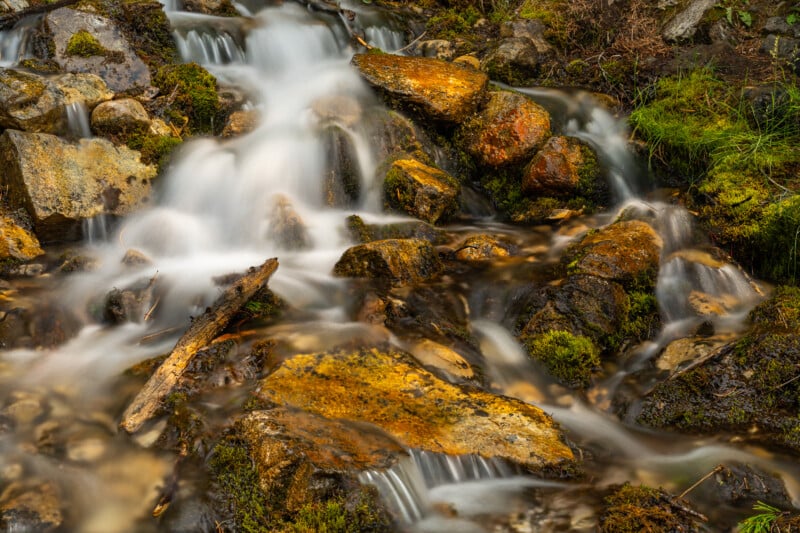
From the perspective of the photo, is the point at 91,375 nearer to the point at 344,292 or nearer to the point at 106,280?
the point at 106,280

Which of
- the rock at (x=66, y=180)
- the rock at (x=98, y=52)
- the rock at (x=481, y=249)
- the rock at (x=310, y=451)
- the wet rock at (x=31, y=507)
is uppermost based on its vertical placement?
the rock at (x=98, y=52)

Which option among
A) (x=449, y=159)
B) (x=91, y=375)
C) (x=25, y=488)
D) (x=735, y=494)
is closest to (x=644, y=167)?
(x=449, y=159)

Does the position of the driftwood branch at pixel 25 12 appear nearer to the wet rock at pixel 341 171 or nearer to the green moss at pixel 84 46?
the green moss at pixel 84 46

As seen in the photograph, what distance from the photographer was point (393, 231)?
7195 millimetres

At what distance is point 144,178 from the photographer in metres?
7.68

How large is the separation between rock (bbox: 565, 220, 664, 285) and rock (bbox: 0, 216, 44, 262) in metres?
6.12

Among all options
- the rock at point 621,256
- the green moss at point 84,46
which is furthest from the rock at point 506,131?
the green moss at point 84,46

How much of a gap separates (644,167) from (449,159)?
2.98 metres

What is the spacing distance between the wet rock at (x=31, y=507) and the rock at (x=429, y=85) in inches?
273

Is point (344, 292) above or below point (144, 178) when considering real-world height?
below

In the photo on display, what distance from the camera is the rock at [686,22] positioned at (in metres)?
10.2

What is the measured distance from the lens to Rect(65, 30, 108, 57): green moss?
8516 mm

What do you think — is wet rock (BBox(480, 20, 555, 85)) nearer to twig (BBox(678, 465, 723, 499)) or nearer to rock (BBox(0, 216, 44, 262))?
rock (BBox(0, 216, 44, 262))

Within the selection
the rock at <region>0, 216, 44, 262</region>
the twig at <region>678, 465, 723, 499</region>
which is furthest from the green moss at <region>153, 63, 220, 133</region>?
the twig at <region>678, 465, 723, 499</region>
